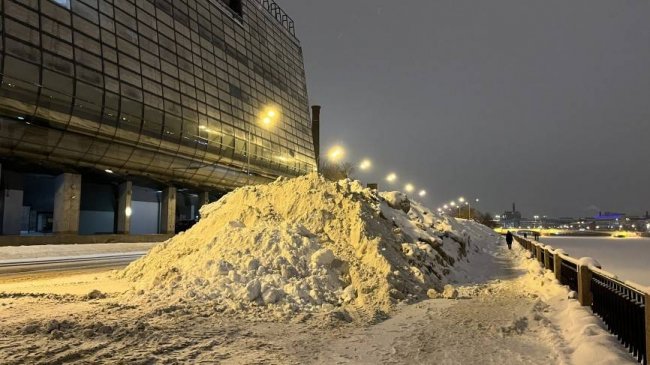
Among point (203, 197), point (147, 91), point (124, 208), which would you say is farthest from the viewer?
point (203, 197)

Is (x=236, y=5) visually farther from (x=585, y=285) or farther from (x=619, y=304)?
(x=619, y=304)

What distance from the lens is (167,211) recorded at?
44.2 meters

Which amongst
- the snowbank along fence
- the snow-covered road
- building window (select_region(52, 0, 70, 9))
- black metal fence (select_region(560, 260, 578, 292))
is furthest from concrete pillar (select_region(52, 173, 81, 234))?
the snowbank along fence

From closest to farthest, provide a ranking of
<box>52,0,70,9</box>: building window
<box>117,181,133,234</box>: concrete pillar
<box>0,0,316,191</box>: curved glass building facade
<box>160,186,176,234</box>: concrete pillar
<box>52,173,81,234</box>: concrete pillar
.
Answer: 1. <box>0,0,316,191</box>: curved glass building facade
2. <box>52,0,70,9</box>: building window
3. <box>52,173,81,234</box>: concrete pillar
4. <box>117,181,133,234</box>: concrete pillar
5. <box>160,186,176,234</box>: concrete pillar

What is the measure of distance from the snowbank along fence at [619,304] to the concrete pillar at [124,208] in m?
37.1

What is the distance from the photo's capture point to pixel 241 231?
11.3 meters

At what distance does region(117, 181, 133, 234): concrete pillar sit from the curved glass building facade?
1.64m

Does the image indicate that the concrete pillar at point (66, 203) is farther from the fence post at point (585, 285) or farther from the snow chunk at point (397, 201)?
the fence post at point (585, 285)

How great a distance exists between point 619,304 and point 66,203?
1388 inches

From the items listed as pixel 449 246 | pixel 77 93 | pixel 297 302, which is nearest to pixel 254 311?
pixel 297 302

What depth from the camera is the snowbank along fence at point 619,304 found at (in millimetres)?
5195

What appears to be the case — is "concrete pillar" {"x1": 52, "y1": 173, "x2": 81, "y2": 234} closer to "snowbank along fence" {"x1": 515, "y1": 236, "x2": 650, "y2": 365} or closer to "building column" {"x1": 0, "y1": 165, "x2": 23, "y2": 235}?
"building column" {"x1": 0, "y1": 165, "x2": 23, "y2": 235}

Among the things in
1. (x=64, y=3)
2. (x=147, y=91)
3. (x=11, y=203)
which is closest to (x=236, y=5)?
(x=147, y=91)

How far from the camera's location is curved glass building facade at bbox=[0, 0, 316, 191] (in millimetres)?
28984
